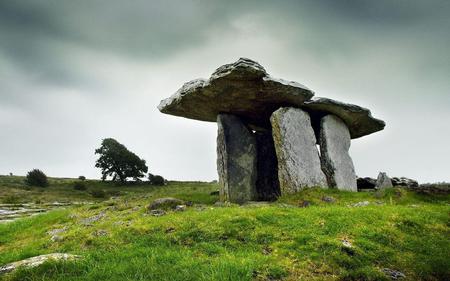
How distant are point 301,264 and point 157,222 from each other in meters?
4.86

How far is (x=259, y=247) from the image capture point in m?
7.89

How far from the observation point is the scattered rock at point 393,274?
6.65 meters

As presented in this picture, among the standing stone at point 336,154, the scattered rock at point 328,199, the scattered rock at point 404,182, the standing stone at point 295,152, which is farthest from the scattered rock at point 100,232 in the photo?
the scattered rock at point 404,182

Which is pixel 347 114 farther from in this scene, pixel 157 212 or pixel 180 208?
pixel 157 212

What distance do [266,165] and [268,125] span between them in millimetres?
2714

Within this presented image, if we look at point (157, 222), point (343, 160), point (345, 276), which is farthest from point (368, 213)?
point (343, 160)

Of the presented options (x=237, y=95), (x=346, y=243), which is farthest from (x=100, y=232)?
(x=237, y=95)

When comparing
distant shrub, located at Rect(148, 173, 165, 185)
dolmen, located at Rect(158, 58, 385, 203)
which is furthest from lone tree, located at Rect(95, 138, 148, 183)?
dolmen, located at Rect(158, 58, 385, 203)

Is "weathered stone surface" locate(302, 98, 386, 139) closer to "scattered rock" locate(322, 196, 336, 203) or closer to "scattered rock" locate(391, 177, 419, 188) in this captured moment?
"scattered rock" locate(391, 177, 419, 188)

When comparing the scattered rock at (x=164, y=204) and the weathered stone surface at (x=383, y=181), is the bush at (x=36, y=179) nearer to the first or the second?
the scattered rock at (x=164, y=204)

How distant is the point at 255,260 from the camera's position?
6.71m

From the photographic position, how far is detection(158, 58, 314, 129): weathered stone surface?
15815 mm

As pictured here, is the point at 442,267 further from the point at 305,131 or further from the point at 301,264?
the point at 305,131

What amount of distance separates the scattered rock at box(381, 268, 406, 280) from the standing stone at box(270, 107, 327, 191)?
9.55 m
